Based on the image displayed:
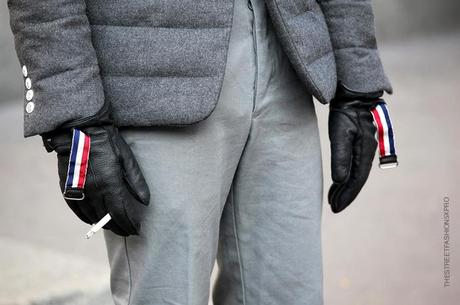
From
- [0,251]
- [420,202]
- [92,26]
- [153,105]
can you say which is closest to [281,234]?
[153,105]

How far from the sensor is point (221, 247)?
1931 mm

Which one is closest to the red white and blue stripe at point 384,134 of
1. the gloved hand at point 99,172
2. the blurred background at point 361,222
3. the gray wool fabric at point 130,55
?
the gray wool fabric at point 130,55

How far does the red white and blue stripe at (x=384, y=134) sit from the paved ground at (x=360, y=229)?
4.60 feet

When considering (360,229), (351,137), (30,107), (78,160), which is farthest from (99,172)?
(360,229)

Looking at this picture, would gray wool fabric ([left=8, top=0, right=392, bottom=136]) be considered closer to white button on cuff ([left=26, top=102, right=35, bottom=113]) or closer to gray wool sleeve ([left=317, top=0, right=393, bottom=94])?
white button on cuff ([left=26, top=102, right=35, bottom=113])

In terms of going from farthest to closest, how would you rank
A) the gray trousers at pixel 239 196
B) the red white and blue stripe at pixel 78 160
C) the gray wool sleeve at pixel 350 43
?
the gray wool sleeve at pixel 350 43
the gray trousers at pixel 239 196
the red white and blue stripe at pixel 78 160

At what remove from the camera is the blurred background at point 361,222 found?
133 inches

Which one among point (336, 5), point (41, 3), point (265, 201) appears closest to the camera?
point (41, 3)

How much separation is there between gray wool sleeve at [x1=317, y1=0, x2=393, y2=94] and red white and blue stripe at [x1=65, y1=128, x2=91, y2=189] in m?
0.70

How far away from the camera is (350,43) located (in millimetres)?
1976

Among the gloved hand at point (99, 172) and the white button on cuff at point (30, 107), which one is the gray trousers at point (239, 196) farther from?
the white button on cuff at point (30, 107)

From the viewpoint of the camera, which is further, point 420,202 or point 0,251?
point 420,202

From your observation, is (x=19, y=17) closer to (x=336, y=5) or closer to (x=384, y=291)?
(x=336, y=5)

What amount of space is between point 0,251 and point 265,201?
221cm
